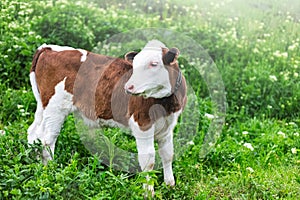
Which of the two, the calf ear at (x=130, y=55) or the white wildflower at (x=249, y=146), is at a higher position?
the calf ear at (x=130, y=55)

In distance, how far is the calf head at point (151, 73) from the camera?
12.4ft

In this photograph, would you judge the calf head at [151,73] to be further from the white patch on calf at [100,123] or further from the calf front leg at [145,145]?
the white patch on calf at [100,123]

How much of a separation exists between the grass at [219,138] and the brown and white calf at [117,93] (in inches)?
9.2

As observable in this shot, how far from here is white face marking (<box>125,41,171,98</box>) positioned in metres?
3.77

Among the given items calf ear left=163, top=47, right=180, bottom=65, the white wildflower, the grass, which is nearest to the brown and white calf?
calf ear left=163, top=47, right=180, bottom=65

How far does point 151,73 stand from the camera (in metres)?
3.78

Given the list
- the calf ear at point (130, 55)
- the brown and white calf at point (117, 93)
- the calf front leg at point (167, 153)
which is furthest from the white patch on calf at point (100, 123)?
the calf ear at point (130, 55)

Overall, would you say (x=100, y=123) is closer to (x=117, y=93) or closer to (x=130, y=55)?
(x=117, y=93)

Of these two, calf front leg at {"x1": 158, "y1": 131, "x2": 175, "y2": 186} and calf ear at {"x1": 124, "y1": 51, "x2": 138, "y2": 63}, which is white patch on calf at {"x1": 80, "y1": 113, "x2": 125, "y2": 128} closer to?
calf front leg at {"x1": 158, "y1": 131, "x2": 175, "y2": 186}

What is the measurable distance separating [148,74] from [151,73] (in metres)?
0.02

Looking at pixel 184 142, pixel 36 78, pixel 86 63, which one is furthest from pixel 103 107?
pixel 184 142

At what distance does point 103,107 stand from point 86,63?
15.4 inches

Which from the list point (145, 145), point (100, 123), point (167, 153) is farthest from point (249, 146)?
point (100, 123)

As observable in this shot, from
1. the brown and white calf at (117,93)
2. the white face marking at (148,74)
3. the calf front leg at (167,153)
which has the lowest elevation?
the calf front leg at (167,153)
